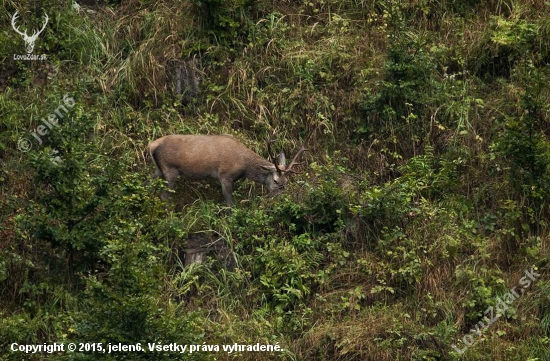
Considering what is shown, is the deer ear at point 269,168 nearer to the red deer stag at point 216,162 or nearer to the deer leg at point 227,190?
the red deer stag at point 216,162

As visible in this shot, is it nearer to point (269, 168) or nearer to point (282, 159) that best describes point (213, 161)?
point (269, 168)

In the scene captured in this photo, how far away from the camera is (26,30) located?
16875 mm

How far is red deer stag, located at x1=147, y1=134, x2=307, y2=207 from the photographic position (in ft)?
49.5

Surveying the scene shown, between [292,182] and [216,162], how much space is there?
0.97 m

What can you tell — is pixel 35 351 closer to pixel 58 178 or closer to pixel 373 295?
pixel 58 178

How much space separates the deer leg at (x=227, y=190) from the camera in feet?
49.8

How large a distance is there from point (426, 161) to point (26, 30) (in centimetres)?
576
